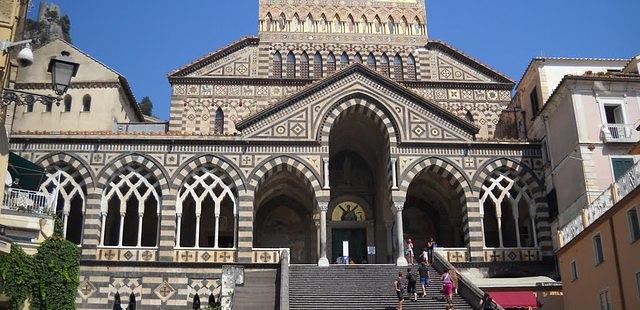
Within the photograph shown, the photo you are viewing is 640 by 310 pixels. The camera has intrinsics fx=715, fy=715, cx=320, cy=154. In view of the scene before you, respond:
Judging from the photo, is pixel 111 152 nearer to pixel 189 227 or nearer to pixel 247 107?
pixel 189 227

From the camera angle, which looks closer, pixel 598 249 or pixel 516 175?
pixel 598 249

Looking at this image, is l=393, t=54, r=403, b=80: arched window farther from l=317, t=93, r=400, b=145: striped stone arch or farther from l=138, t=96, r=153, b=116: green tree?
l=138, t=96, r=153, b=116: green tree

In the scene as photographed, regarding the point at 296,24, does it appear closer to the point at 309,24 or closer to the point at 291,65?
the point at 309,24

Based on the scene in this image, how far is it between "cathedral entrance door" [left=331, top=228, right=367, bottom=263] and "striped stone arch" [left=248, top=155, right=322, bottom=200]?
5158 millimetres

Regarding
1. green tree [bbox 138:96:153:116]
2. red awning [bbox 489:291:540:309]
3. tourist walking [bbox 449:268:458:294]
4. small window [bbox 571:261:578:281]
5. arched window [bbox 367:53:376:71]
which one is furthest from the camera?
green tree [bbox 138:96:153:116]

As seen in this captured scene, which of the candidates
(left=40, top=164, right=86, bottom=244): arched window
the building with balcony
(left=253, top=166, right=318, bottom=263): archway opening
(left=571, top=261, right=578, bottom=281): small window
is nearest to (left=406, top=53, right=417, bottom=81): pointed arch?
the building with balcony

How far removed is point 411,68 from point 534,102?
8.71 m

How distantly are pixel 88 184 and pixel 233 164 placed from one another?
664cm

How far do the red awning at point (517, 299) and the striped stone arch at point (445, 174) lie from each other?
608 centimetres

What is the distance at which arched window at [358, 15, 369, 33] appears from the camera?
43.7m

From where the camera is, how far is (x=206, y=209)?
3647cm

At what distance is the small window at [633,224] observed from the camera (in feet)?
72.6

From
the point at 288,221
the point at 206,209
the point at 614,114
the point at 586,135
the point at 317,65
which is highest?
the point at 317,65

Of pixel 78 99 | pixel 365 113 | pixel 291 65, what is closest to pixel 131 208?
pixel 78 99
